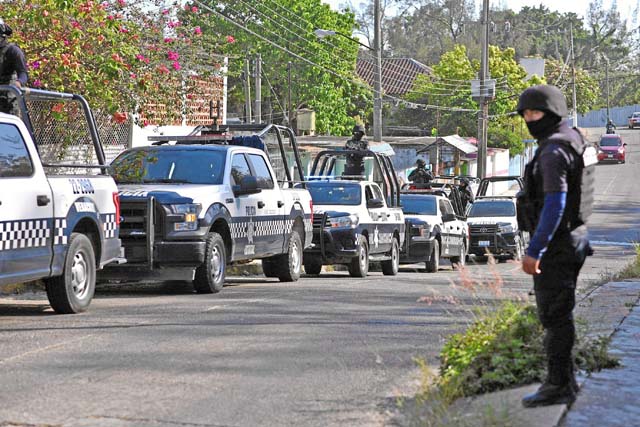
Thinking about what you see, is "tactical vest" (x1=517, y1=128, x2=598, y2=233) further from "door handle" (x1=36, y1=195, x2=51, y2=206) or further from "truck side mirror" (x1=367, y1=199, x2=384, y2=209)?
"truck side mirror" (x1=367, y1=199, x2=384, y2=209)

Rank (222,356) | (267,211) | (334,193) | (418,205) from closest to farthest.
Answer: (222,356), (267,211), (334,193), (418,205)

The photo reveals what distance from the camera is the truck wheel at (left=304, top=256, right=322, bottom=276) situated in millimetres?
19953

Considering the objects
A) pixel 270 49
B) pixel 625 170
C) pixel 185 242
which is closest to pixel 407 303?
pixel 185 242

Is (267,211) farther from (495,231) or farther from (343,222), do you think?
(495,231)

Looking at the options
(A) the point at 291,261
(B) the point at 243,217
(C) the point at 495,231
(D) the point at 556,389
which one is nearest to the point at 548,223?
(D) the point at 556,389

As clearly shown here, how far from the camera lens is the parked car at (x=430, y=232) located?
2475 cm

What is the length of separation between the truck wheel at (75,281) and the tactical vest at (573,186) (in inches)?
223

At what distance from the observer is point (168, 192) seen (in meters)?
14.0

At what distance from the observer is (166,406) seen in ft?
22.8

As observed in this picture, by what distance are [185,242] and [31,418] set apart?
7029 mm

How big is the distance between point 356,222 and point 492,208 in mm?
14316

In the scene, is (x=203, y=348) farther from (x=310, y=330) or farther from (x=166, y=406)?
(x=166, y=406)

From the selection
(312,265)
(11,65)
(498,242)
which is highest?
(11,65)

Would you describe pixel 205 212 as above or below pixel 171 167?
below
